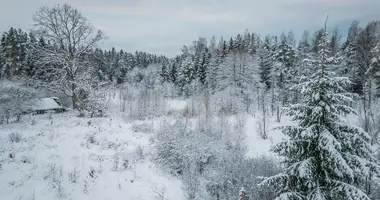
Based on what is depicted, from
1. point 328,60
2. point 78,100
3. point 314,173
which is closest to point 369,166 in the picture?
point 314,173

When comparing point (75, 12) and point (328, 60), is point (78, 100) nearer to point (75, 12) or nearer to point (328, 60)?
point (75, 12)

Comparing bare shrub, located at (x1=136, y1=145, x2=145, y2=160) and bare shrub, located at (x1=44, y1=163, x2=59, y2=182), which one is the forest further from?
bare shrub, located at (x1=44, y1=163, x2=59, y2=182)

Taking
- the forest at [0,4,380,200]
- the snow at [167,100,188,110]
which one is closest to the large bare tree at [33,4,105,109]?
the forest at [0,4,380,200]

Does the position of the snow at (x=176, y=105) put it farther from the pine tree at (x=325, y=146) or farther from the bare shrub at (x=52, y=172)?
the pine tree at (x=325, y=146)

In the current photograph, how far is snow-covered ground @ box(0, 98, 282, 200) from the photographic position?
36.4 feet

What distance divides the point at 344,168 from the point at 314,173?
0.66 m

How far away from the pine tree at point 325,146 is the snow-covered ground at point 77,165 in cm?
667

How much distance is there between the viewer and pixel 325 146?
6.19 meters

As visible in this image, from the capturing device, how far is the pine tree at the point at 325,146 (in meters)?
6.29

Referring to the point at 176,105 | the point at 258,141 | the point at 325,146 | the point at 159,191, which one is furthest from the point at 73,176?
the point at 176,105

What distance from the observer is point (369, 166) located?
6.46 m

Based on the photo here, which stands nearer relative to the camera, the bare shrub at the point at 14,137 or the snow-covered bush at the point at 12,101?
the bare shrub at the point at 14,137

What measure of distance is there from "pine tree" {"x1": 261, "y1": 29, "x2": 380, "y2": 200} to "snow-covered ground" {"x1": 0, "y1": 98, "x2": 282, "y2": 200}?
21.9ft

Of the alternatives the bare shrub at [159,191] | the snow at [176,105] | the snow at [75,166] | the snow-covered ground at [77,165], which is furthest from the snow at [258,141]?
the snow at [176,105]
